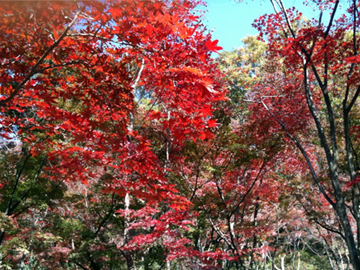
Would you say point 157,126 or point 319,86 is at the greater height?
point 319,86

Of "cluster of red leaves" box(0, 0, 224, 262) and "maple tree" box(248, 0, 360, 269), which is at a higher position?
"maple tree" box(248, 0, 360, 269)

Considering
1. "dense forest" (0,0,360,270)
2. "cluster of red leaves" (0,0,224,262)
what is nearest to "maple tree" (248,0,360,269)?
"dense forest" (0,0,360,270)

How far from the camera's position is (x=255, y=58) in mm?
17391

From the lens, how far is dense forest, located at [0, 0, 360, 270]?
96.0 inches

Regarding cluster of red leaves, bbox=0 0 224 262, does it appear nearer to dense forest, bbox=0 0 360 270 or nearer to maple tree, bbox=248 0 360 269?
dense forest, bbox=0 0 360 270

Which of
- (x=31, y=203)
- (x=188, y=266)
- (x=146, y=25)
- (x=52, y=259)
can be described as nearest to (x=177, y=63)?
(x=146, y=25)

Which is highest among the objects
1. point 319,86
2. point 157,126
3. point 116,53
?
point 319,86

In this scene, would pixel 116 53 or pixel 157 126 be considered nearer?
pixel 116 53

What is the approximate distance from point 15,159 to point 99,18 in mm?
7034

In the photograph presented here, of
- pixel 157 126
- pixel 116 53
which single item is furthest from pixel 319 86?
pixel 116 53

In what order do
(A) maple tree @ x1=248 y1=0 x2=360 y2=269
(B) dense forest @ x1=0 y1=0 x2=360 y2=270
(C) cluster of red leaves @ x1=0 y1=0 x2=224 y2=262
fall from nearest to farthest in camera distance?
(C) cluster of red leaves @ x1=0 y1=0 x2=224 y2=262
(B) dense forest @ x1=0 y1=0 x2=360 y2=270
(A) maple tree @ x1=248 y1=0 x2=360 y2=269

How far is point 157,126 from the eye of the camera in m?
7.14

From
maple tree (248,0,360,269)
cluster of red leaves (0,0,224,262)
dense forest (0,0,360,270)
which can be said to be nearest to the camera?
cluster of red leaves (0,0,224,262)

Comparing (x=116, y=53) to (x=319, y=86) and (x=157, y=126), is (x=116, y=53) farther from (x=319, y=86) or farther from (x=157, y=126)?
(x=319, y=86)
